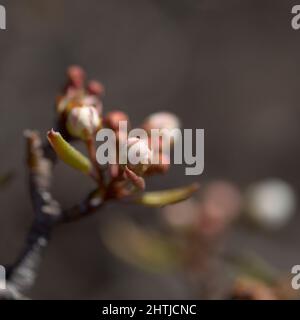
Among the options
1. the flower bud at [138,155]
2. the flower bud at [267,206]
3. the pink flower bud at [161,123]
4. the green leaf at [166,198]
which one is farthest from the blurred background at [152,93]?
the flower bud at [138,155]

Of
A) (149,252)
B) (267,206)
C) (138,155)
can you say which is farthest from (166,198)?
(267,206)

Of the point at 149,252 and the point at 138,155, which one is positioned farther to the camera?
the point at 149,252

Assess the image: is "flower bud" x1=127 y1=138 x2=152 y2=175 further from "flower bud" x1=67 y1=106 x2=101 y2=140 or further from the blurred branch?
the blurred branch

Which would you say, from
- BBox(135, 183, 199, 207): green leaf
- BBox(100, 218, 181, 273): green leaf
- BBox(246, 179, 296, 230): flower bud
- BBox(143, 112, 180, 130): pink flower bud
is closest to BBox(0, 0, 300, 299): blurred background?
BBox(246, 179, 296, 230): flower bud

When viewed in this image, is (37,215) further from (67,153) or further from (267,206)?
(267,206)

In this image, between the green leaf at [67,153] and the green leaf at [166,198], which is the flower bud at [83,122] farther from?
the green leaf at [166,198]

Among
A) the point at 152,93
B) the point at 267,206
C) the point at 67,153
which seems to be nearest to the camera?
the point at 67,153

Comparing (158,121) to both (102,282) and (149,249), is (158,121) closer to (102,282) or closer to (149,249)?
(149,249)
